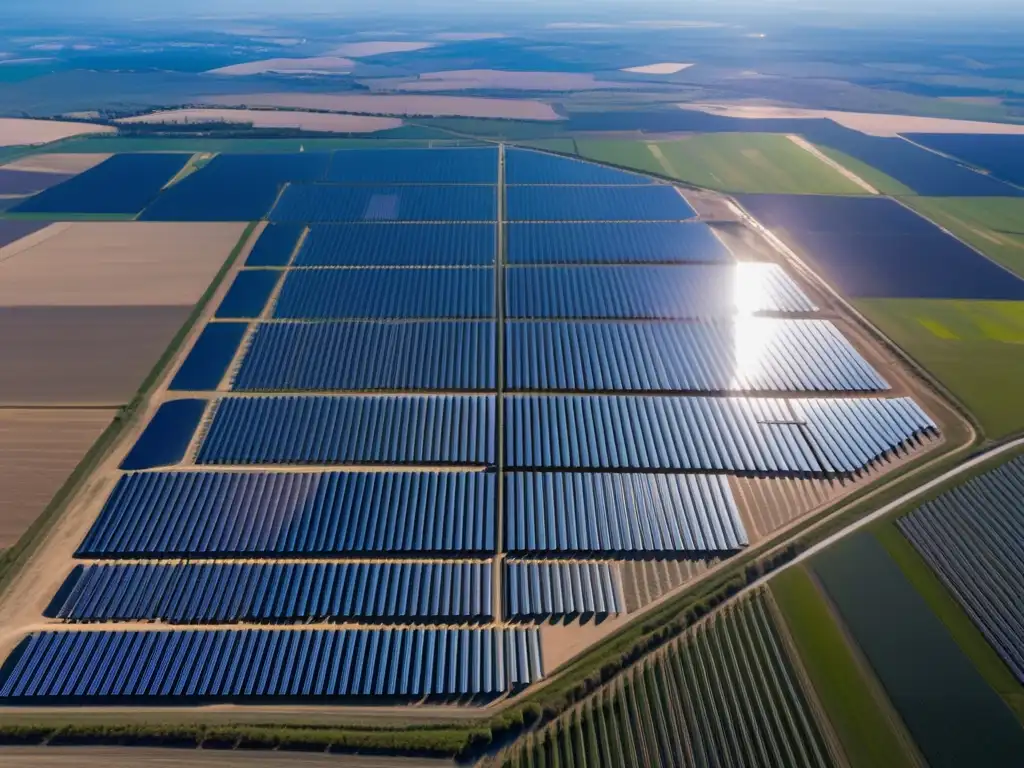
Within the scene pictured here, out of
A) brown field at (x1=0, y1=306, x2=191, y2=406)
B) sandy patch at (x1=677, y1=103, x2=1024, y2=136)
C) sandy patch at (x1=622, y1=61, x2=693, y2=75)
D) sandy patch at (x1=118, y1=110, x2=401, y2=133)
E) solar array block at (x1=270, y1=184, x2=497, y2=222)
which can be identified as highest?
sandy patch at (x1=622, y1=61, x2=693, y2=75)

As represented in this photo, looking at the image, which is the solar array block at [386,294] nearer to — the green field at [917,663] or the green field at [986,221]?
the green field at [917,663]

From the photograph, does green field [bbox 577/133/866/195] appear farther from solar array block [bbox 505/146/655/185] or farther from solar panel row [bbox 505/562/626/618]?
solar panel row [bbox 505/562/626/618]

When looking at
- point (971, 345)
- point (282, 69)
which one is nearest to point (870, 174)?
point (971, 345)

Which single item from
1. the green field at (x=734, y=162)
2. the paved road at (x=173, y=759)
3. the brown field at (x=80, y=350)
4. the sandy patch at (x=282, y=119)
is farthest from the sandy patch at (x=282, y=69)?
the paved road at (x=173, y=759)

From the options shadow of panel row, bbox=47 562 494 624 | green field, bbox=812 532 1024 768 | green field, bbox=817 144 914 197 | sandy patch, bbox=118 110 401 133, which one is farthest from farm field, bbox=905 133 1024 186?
shadow of panel row, bbox=47 562 494 624

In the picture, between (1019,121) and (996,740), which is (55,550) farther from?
(1019,121)

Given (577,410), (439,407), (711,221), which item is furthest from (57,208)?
(711,221)

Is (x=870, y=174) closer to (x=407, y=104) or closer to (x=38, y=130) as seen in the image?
(x=407, y=104)
